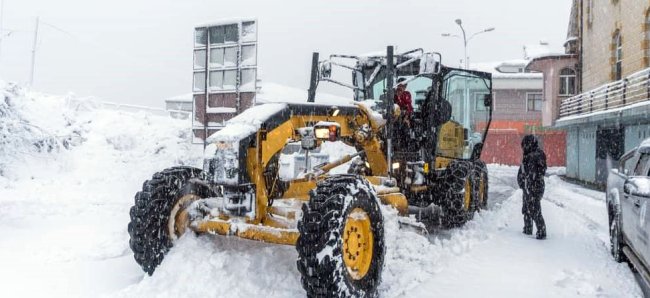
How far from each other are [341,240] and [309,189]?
167 cm

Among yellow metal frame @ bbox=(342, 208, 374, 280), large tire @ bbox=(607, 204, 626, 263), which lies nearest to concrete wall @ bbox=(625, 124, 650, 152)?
large tire @ bbox=(607, 204, 626, 263)

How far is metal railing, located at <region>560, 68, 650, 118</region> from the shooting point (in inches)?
608

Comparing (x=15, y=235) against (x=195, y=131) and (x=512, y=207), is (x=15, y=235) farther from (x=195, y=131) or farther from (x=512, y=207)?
(x=512, y=207)

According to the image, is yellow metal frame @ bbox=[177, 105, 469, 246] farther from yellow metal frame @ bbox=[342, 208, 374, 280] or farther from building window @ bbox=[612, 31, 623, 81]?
building window @ bbox=[612, 31, 623, 81]

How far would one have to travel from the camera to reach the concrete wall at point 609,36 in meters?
17.7

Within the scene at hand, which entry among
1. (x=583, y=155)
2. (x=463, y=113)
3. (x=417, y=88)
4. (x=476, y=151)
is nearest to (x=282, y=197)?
(x=417, y=88)

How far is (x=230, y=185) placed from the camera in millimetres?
4980

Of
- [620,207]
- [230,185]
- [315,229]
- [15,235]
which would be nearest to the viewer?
[315,229]

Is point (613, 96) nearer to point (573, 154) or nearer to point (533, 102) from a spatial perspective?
point (573, 154)

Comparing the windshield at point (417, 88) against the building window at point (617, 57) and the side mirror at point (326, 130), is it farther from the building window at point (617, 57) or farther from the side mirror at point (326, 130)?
the building window at point (617, 57)

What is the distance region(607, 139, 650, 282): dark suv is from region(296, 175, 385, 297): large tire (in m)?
2.45

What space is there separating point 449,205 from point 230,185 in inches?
172

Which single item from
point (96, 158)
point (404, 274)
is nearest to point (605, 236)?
point (404, 274)

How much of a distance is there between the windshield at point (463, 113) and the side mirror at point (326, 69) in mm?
1860
